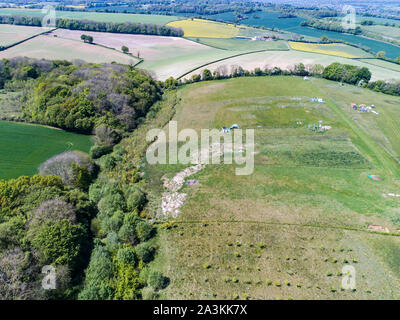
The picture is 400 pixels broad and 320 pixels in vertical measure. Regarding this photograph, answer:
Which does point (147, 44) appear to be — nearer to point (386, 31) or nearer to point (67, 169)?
point (67, 169)

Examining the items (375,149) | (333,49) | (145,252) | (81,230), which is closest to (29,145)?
(81,230)

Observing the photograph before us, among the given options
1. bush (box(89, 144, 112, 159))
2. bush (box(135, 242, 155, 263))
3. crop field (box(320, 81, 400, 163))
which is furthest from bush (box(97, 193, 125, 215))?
crop field (box(320, 81, 400, 163))

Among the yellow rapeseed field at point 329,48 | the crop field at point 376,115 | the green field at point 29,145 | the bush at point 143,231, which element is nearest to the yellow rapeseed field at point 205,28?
the yellow rapeseed field at point 329,48

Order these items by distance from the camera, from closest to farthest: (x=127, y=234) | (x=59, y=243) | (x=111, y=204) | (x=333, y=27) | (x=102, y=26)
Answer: (x=59, y=243) → (x=127, y=234) → (x=111, y=204) → (x=102, y=26) → (x=333, y=27)

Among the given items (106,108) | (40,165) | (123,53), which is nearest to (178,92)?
(106,108)

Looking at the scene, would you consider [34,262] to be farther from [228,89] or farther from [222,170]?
[228,89]

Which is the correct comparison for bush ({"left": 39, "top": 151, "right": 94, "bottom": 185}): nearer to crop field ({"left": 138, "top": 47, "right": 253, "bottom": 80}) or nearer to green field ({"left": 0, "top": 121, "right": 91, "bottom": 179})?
green field ({"left": 0, "top": 121, "right": 91, "bottom": 179})
